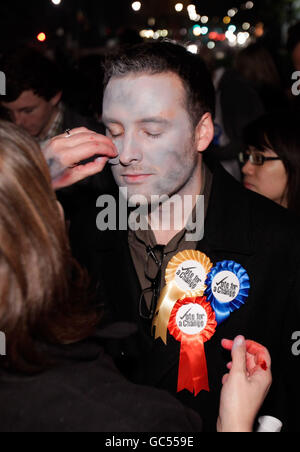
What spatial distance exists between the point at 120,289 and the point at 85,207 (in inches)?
22.3

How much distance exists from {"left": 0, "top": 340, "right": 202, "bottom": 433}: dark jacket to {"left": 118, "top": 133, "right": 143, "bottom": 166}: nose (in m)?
0.85

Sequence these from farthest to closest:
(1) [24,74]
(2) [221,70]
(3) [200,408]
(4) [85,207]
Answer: (2) [221,70] → (1) [24,74] → (4) [85,207] → (3) [200,408]

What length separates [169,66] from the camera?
1.88 meters

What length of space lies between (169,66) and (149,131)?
29 cm

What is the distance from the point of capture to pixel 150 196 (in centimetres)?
188

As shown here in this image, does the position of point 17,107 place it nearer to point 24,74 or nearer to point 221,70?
point 24,74

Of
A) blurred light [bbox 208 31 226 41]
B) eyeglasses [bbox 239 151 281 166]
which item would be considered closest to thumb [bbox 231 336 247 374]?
eyeglasses [bbox 239 151 281 166]

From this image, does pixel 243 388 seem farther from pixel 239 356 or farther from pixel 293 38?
pixel 293 38

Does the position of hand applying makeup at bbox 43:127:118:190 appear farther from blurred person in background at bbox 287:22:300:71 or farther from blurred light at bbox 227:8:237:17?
blurred light at bbox 227:8:237:17

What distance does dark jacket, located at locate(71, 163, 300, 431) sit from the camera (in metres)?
1.77

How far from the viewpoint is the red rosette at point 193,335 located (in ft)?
5.73

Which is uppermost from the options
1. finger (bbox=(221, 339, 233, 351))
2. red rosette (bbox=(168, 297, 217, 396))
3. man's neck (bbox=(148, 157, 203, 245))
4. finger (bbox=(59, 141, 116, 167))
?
finger (bbox=(59, 141, 116, 167))

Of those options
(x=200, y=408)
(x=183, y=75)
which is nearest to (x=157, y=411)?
(x=200, y=408)

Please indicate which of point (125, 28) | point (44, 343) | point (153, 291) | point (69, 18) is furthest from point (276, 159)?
point (69, 18)
